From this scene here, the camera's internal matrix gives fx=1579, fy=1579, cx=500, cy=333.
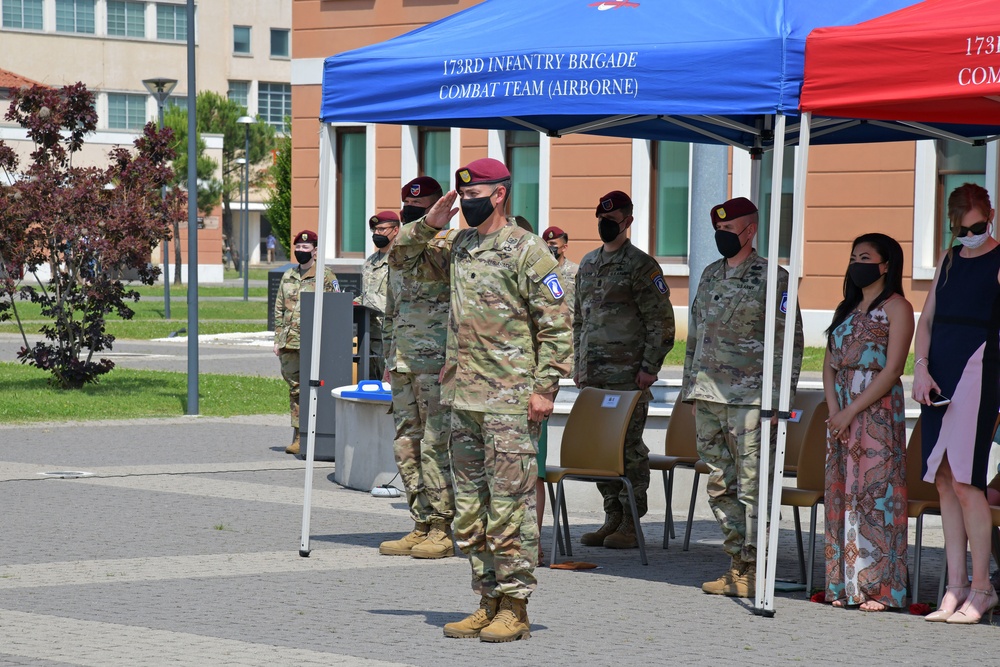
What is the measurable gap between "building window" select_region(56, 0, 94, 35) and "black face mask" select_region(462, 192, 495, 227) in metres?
68.1

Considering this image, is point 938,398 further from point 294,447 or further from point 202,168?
point 202,168

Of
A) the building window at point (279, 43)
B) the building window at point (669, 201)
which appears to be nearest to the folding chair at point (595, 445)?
the building window at point (669, 201)

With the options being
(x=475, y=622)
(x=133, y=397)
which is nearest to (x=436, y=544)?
(x=475, y=622)

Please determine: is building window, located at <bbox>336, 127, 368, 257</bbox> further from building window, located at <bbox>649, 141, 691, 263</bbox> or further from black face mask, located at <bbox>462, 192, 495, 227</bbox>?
black face mask, located at <bbox>462, 192, 495, 227</bbox>

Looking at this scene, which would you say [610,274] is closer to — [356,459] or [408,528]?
[408,528]

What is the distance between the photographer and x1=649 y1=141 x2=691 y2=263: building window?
2556 cm

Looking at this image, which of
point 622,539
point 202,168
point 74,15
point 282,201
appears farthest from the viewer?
point 74,15

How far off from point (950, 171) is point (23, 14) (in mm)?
56012

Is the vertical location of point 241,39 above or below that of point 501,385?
above

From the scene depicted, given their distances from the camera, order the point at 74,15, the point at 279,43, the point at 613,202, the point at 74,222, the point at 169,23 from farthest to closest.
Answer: the point at 279,43, the point at 169,23, the point at 74,15, the point at 74,222, the point at 613,202

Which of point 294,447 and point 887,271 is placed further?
point 294,447

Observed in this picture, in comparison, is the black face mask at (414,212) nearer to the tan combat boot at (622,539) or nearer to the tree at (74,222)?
the tan combat boot at (622,539)

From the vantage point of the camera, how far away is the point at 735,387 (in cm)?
804

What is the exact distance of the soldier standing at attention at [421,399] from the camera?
8.88 m
